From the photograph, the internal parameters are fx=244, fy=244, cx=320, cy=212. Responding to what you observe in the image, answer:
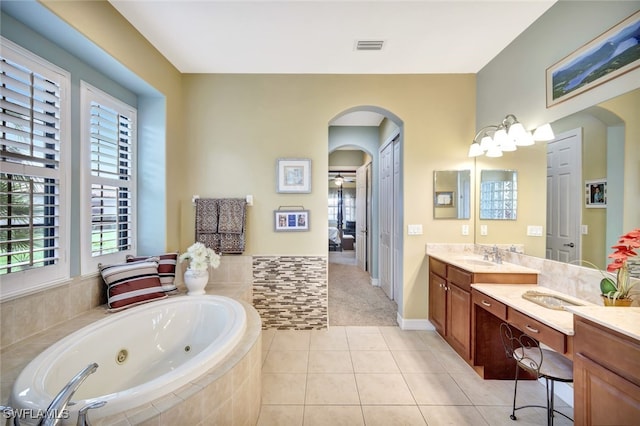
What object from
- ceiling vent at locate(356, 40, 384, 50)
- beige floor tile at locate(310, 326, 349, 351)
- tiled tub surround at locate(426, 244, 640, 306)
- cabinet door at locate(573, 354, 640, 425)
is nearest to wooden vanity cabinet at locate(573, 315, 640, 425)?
cabinet door at locate(573, 354, 640, 425)

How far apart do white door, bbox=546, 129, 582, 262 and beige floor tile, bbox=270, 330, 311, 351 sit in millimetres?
2311

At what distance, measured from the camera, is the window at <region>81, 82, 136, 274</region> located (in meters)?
1.91

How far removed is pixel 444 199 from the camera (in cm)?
283

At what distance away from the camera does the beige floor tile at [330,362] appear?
2.12 meters

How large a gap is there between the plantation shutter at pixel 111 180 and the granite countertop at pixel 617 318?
3163 mm

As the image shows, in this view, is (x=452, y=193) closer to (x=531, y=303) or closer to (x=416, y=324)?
(x=531, y=303)

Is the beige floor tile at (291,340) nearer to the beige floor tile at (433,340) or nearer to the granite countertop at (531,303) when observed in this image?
the beige floor tile at (433,340)

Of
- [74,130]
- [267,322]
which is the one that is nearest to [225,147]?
[74,130]

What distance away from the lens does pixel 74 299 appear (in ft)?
5.79

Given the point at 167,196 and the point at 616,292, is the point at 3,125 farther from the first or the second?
the point at 616,292

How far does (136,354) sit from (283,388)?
109 cm

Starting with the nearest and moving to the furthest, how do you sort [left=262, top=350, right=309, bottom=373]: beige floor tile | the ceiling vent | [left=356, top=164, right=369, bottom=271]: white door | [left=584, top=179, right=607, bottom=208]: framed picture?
[left=584, top=179, right=607, bottom=208]: framed picture < [left=262, top=350, right=309, bottom=373]: beige floor tile < the ceiling vent < [left=356, top=164, right=369, bottom=271]: white door

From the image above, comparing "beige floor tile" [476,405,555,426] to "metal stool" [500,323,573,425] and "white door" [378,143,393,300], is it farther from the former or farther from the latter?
"white door" [378,143,393,300]

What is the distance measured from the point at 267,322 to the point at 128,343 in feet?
4.48
